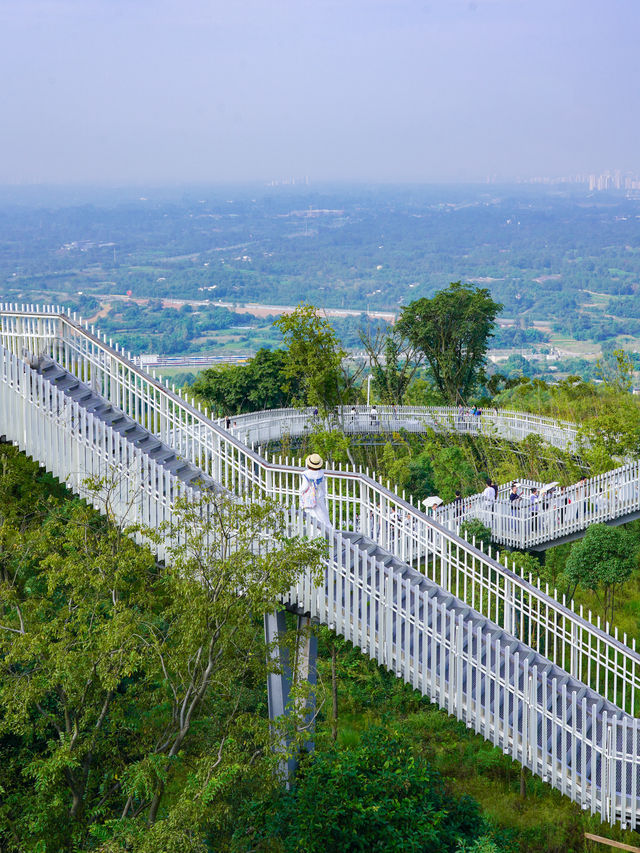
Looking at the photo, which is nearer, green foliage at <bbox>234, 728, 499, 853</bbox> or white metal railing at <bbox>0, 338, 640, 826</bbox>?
green foliage at <bbox>234, 728, 499, 853</bbox>

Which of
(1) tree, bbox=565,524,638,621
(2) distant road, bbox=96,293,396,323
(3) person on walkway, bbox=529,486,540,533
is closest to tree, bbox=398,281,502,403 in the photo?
(3) person on walkway, bbox=529,486,540,533

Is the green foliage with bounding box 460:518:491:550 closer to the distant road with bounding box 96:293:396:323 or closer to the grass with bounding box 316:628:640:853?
the grass with bounding box 316:628:640:853

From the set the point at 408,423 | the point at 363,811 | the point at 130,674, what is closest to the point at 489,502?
the point at 408,423

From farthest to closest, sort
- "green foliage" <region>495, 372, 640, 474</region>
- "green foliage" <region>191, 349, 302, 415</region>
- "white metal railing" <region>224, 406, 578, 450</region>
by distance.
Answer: "green foliage" <region>191, 349, 302, 415</region> → "white metal railing" <region>224, 406, 578, 450</region> → "green foliage" <region>495, 372, 640, 474</region>

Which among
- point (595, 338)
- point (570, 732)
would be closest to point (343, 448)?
point (570, 732)

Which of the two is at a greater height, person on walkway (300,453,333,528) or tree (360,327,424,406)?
person on walkway (300,453,333,528)

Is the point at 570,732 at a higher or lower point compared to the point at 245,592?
lower

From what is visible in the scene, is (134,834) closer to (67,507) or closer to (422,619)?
(422,619)
